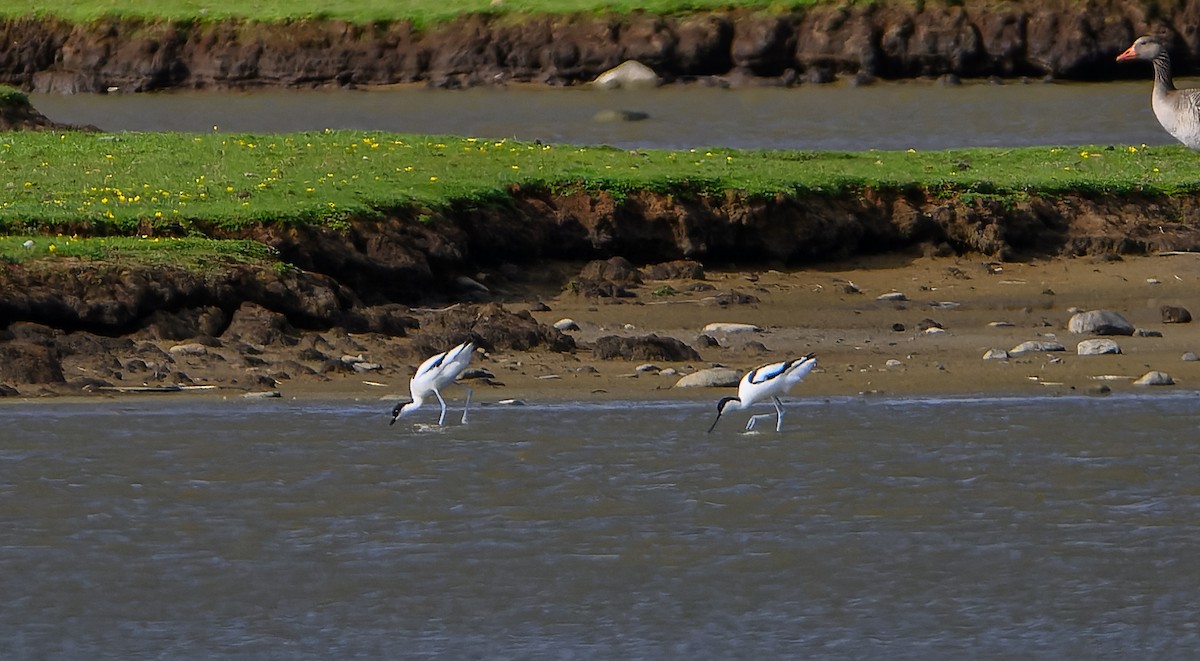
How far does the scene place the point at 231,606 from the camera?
23.6ft

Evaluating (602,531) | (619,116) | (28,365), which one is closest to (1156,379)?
(602,531)

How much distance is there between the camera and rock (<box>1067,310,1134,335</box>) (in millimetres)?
13008

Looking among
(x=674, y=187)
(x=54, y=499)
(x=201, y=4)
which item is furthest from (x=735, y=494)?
(x=201, y=4)

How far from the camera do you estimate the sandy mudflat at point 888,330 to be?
37.8ft

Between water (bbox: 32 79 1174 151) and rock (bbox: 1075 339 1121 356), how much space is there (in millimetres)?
13459

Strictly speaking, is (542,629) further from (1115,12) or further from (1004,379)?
(1115,12)

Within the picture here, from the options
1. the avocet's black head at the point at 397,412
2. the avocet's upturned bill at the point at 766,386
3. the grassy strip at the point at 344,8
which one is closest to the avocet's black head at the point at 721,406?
the avocet's upturned bill at the point at 766,386

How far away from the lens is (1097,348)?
40.5 ft

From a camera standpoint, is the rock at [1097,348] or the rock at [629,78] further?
the rock at [629,78]

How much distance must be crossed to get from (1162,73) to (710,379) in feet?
30.5

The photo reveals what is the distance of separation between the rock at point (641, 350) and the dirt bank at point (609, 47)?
2852cm

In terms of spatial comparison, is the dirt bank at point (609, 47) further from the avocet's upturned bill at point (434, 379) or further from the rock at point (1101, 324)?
the avocet's upturned bill at point (434, 379)

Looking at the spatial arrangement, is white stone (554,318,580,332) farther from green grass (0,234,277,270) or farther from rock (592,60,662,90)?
rock (592,60,662,90)

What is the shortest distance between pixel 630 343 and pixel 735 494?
353cm
